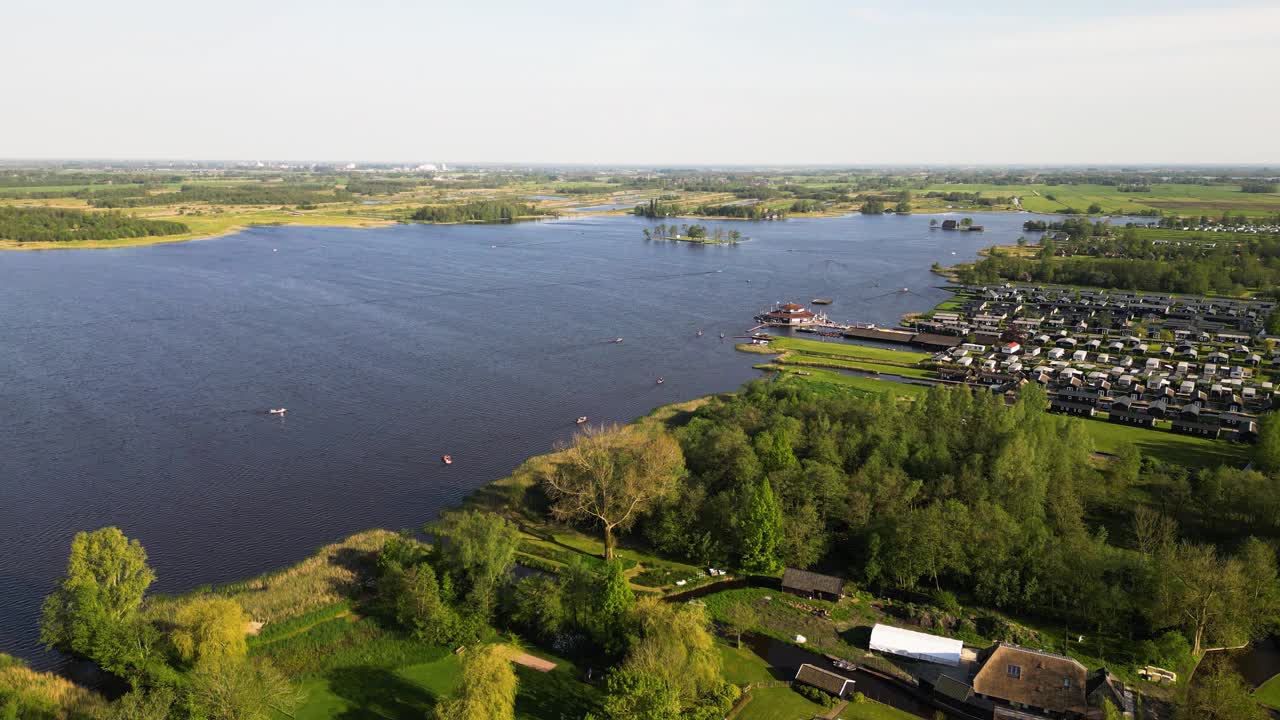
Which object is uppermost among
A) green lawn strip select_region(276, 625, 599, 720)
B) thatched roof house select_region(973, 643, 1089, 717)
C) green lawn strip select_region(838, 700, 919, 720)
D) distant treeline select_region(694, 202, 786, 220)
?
distant treeline select_region(694, 202, 786, 220)

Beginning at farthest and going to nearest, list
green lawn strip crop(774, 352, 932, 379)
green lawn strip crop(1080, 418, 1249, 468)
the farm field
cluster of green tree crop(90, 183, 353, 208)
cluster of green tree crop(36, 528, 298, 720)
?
the farm field < cluster of green tree crop(90, 183, 353, 208) < green lawn strip crop(774, 352, 932, 379) < green lawn strip crop(1080, 418, 1249, 468) < cluster of green tree crop(36, 528, 298, 720)

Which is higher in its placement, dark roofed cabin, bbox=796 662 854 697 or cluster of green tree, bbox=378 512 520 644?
cluster of green tree, bbox=378 512 520 644

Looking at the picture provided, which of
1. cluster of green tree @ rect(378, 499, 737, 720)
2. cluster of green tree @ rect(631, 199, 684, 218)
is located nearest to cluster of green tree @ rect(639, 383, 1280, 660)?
cluster of green tree @ rect(378, 499, 737, 720)

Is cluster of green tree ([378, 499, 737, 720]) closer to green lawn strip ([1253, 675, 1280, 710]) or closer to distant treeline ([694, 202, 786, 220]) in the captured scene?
green lawn strip ([1253, 675, 1280, 710])

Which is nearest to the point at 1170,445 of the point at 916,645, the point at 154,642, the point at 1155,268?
the point at 916,645

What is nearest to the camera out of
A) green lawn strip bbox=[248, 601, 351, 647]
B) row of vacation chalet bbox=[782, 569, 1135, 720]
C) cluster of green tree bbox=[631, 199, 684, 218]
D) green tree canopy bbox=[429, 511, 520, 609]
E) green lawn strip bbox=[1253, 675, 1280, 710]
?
row of vacation chalet bbox=[782, 569, 1135, 720]

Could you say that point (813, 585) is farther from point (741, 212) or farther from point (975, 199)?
point (975, 199)

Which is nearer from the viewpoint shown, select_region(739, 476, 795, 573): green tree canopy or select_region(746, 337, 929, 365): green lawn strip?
select_region(739, 476, 795, 573): green tree canopy

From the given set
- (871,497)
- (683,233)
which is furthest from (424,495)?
(683,233)
